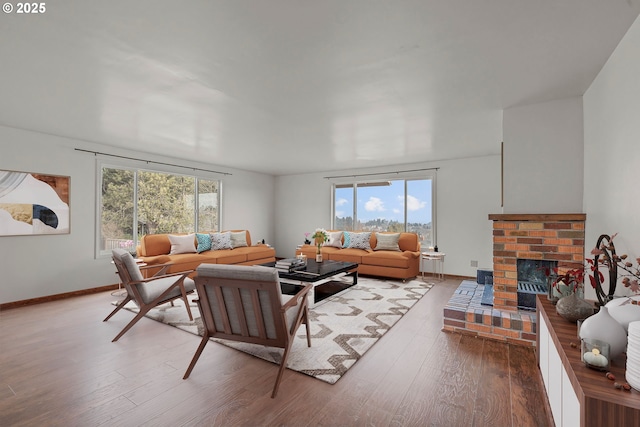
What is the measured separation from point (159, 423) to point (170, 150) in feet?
15.2

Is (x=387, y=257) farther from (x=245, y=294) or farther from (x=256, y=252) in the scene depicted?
(x=245, y=294)

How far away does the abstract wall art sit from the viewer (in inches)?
157

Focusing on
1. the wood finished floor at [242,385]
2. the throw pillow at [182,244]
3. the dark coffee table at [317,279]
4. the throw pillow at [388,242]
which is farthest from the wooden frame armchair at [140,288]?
the throw pillow at [388,242]

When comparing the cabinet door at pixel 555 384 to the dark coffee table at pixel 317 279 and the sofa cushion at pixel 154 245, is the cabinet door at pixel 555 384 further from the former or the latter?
the sofa cushion at pixel 154 245

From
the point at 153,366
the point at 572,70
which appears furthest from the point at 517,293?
the point at 153,366

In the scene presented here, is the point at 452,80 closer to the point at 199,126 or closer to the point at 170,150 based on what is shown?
the point at 199,126

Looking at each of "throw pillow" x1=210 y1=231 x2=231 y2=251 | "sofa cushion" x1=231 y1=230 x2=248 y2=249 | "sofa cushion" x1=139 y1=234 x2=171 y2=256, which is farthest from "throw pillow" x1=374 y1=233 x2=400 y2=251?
"sofa cushion" x1=139 y1=234 x2=171 y2=256

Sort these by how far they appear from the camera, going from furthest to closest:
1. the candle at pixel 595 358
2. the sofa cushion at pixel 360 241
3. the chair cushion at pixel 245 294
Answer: the sofa cushion at pixel 360 241, the chair cushion at pixel 245 294, the candle at pixel 595 358

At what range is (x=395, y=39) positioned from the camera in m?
1.98

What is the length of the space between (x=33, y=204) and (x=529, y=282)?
6496mm

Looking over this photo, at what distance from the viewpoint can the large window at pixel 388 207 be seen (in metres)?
6.49

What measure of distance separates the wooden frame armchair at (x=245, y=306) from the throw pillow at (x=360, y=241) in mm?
4086

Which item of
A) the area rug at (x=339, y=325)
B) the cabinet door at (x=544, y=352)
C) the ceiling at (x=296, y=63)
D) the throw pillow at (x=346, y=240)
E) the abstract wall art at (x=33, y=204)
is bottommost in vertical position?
the area rug at (x=339, y=325)

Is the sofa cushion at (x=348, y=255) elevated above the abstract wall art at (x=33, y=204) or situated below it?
below
